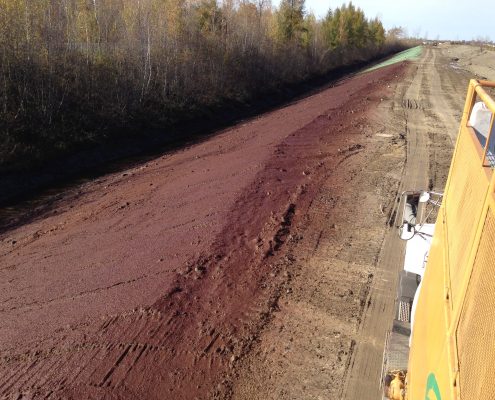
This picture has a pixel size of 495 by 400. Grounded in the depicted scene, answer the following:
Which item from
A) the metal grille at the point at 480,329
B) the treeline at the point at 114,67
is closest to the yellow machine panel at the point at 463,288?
the metal grille at the point at 480,329

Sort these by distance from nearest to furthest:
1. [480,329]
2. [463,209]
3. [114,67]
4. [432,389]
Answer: [480,329] → [432,389] → [463,209] → [114,67]

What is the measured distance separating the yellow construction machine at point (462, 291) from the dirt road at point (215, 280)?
2.03 m

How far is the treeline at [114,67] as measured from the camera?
19.4m

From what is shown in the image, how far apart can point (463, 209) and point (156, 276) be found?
6.08 meters

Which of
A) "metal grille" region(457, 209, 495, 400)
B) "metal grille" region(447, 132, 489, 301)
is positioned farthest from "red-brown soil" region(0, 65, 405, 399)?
"metal grille" region(457, 209, 495, 400)

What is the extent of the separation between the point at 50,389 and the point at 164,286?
251cm

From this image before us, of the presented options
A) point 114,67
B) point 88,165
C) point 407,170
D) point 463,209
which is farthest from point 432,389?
point 114,67

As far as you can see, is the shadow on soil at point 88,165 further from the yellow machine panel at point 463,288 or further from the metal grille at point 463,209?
the metal grille at point 463,209

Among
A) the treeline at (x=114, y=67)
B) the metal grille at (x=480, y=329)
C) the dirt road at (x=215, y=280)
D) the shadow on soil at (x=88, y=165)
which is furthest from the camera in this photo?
the treeline at (x=114, y=67)

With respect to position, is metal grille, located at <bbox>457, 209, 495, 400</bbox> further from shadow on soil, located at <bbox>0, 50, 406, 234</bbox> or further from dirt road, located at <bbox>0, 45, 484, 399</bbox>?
shadow on soil, located at <bbox>0, 50, 406, 234</bbox>

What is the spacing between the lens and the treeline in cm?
1936

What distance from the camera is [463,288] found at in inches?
109

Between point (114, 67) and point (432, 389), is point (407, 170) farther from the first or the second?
point (114, 67)

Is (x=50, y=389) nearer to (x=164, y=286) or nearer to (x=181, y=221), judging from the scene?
(x=164, y=286)
